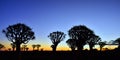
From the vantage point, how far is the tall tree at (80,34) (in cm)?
6175

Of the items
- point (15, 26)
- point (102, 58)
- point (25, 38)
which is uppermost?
point (15, 26)

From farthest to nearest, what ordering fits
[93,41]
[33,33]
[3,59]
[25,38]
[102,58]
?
[93,41], [33,33], [25,38], [3,59], [102,58]

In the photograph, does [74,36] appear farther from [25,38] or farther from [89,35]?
[25,38]

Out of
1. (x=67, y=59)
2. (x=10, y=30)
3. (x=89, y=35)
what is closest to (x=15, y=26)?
(x=10, y=30)

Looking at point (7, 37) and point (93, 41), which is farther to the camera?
point (93, 41)

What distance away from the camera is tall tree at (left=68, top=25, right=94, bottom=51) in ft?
203

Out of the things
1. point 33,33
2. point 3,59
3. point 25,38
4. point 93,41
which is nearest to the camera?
point 3,59

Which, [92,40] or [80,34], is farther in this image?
[92,40]

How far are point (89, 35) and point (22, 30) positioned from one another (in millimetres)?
23221

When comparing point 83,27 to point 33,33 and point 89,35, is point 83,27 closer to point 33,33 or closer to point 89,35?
point 89,35

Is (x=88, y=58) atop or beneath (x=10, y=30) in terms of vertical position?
beneath

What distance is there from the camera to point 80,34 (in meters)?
62.0

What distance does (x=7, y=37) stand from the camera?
190 ft

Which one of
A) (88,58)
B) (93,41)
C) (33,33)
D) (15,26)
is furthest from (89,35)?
(88,58)
